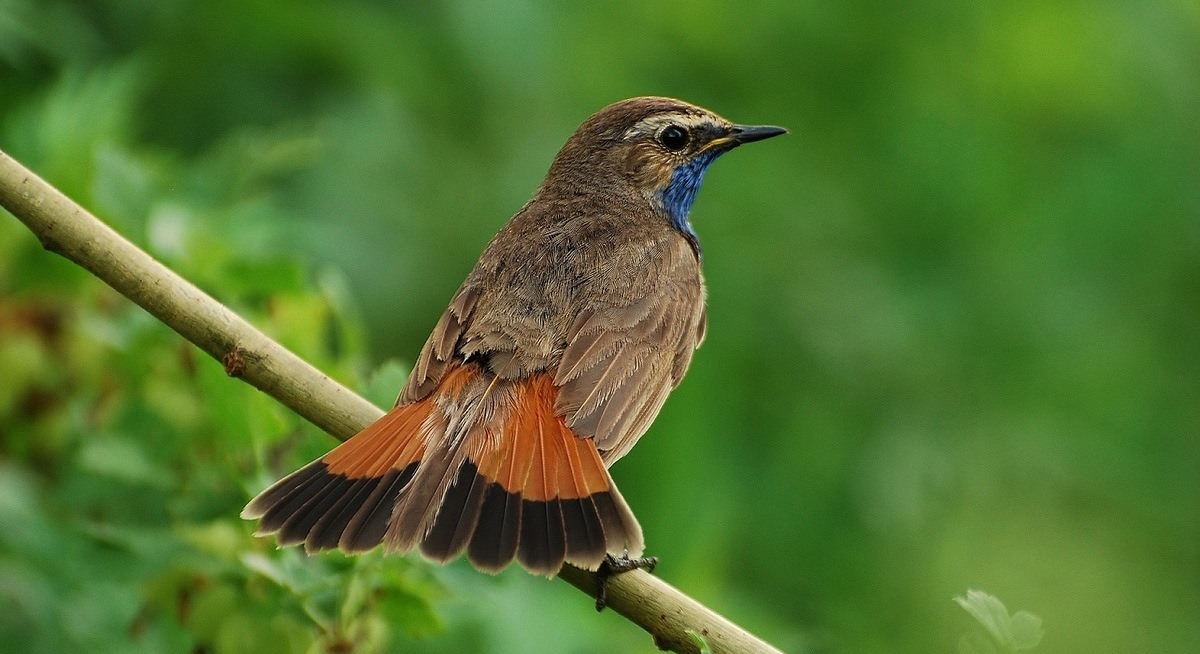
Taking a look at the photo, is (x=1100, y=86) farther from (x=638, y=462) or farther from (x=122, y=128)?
(x=122, y=128)

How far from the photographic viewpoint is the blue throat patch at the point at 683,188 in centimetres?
526

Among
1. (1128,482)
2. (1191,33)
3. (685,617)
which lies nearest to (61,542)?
(685,617)

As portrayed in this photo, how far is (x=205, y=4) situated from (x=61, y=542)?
3.14m

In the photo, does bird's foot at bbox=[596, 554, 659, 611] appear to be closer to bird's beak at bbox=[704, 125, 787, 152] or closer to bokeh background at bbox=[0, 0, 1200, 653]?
bokeh background at bbox=[0, 0, 1200, 653]

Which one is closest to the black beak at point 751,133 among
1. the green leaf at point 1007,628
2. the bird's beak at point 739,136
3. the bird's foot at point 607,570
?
the bird's beak at point 739,136

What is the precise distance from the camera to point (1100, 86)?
7176 mm

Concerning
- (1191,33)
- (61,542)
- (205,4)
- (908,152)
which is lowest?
(61,542)

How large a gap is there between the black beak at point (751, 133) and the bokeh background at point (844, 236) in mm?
1132

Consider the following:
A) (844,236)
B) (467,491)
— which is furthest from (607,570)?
(844,236)

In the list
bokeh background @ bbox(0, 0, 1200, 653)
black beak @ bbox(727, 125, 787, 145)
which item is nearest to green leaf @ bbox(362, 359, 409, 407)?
bokeh background @ bbox(0, 0, 1200, 653)

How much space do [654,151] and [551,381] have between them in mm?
1470

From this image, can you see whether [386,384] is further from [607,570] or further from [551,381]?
[607,570]

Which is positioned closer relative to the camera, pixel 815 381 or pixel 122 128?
pixel 122 128

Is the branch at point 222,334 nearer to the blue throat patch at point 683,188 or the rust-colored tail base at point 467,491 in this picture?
the rust-colored tail base at point 467,491
